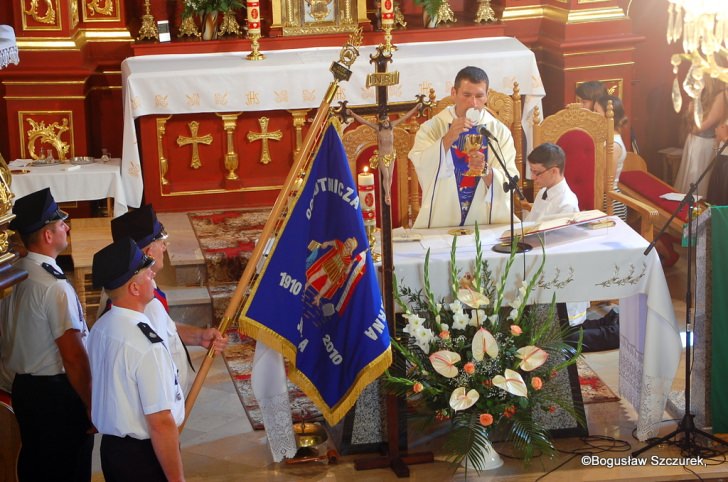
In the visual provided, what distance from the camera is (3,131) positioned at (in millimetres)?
11305

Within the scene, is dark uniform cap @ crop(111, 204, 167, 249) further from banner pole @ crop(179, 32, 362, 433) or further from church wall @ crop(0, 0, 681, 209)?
church wall @ crop(0, 0, 681, 209)

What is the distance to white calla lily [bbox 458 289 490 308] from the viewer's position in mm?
6555

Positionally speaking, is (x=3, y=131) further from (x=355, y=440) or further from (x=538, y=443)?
(x=538, y=443)

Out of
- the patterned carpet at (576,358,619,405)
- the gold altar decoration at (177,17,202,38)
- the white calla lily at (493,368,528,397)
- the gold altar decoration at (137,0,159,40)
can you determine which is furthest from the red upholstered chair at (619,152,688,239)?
the gold altar decoration at (137,0,159,40)

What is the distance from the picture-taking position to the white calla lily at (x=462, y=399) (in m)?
6.39

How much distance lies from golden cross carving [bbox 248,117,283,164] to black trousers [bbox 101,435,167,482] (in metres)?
6.06

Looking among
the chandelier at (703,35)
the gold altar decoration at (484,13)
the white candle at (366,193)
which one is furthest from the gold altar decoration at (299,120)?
the chandelier at (703,35)

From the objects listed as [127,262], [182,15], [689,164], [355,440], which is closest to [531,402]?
[355,440]

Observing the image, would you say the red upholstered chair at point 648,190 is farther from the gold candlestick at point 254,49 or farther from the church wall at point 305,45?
the gold candlestick at point 254,49

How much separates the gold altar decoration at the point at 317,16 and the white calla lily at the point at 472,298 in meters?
5.56

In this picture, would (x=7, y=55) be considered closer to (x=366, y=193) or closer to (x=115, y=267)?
(x=115, y=267)

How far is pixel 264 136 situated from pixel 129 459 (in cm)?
616

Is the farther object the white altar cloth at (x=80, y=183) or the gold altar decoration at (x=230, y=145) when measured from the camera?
the gold altar decoration at (x=230, y=145)

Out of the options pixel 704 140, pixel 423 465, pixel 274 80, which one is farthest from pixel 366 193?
pixel 704 140
